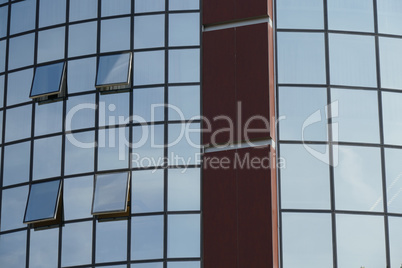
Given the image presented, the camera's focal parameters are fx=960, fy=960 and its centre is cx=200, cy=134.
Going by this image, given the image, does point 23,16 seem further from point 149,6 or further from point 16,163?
point 16,163

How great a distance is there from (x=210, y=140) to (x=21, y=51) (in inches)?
304

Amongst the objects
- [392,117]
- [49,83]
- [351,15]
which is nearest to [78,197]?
[49,83]

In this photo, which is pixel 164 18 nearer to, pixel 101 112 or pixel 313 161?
pixel 101 112

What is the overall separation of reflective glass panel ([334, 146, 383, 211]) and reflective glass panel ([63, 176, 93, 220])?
7.38 meters

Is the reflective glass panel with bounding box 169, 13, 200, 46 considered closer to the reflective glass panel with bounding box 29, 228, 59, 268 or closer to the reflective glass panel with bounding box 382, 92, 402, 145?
the reflective glass panel with bounding box 382, 92, 402, 145

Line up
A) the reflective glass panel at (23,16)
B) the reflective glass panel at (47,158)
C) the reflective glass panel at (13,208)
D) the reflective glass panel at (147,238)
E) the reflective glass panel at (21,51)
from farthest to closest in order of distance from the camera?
1. the reflective glass panel at (23,16)
2. the reflective glass panel at (21,51)
3. the reflective glass panel at (13,208)
4. the reflective glass panel at (47,158)
5. the reflective glass panel at (147,238)

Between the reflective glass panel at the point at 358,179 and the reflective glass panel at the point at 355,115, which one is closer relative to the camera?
the reflective glass panel at the point at 358,179

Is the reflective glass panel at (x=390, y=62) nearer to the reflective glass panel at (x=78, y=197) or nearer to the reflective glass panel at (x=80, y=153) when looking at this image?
the reflective glass panel at (x=80, y=153)

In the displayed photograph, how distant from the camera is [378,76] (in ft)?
95.9

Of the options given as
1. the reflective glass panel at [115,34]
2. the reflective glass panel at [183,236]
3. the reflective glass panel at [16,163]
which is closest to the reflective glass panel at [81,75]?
the reflective glass panel at [115,34]

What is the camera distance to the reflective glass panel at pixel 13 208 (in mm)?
29828

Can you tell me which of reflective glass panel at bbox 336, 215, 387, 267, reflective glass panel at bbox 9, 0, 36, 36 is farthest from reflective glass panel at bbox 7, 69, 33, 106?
reflective glass panel at bbox 336, 215, 387, 267

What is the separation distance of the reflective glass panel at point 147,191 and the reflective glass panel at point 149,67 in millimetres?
2894

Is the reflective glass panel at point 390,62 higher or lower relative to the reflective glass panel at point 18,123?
higher
